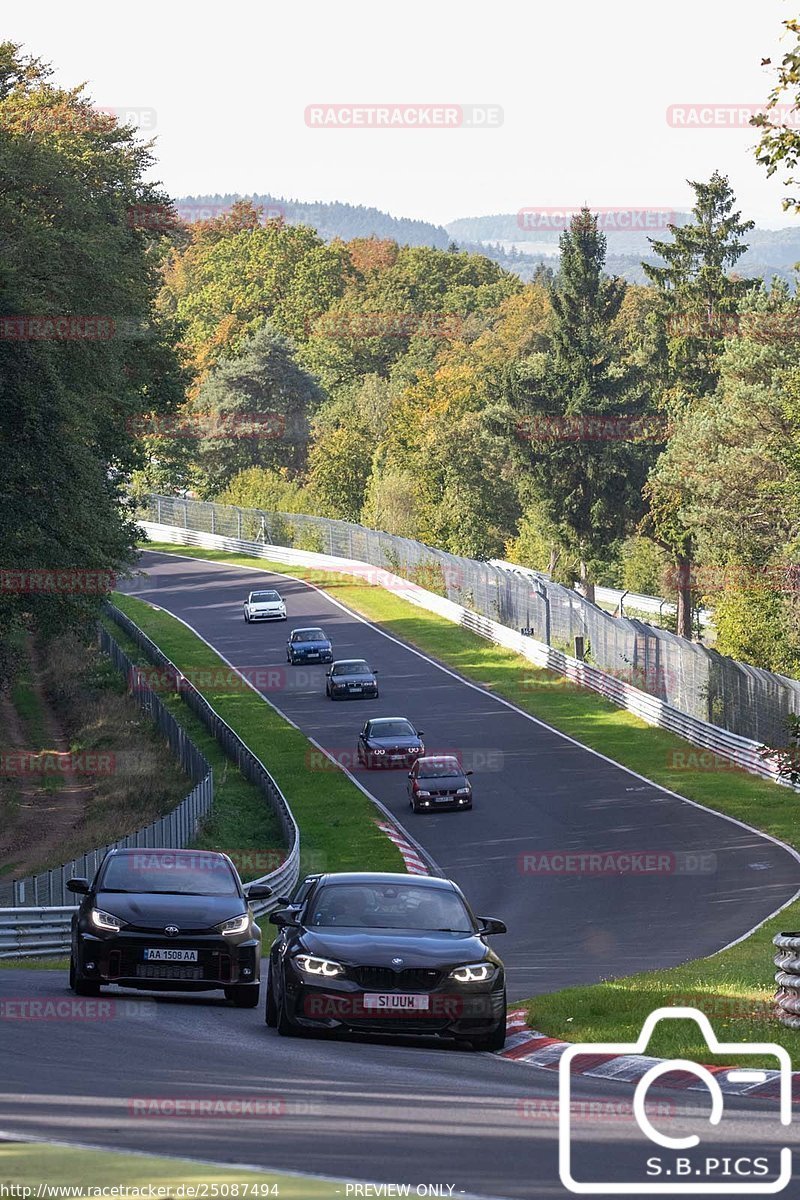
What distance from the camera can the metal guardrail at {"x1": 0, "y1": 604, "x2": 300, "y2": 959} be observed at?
22.9 m

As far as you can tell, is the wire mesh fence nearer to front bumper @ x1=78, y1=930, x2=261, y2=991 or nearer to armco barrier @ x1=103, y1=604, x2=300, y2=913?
armco barrier @ x1=103, y1=604, x2=300, y2=913

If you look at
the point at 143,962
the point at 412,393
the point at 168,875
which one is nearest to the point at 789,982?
the point at 143,962

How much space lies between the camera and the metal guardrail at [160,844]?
22.9 meters

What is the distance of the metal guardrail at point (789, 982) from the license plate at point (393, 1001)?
110 inches

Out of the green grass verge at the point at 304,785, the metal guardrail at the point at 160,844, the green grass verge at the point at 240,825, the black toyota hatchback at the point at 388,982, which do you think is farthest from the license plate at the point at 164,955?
the green grass verge at the point at 304,785

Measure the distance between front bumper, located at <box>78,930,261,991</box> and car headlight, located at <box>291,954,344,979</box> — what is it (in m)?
2.63

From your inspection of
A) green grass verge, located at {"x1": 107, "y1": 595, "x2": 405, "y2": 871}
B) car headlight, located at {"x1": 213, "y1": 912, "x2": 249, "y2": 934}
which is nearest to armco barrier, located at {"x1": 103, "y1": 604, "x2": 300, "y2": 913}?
green grass verge, located at {"x1": 107, "y1": 595, "x2": 405, "y2": 871}

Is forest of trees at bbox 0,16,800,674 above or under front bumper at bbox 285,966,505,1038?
above

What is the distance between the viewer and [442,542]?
389 feet

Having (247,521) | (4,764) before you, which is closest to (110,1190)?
(4,764)

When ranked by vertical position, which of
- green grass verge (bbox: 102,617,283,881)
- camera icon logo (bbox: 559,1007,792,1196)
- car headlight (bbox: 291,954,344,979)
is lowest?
green grass verge (bbox: 102,617,283,881)

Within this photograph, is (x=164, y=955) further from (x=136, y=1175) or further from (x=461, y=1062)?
(x=136, y=1175)

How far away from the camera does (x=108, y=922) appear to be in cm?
1558

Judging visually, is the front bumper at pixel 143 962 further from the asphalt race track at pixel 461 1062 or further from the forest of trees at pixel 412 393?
the forest of trees at pixel 412 393
